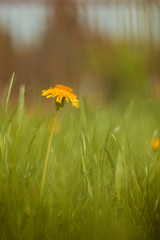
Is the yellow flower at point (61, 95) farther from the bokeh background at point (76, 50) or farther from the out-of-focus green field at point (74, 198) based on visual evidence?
the bokeh background at point (76, 50)

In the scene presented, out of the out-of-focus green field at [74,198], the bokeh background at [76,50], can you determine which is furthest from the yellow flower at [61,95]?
the bokeh background at [76,50]

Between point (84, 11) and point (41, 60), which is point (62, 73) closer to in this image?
point (41, 60)

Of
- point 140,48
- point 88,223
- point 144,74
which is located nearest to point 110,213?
point 88,223

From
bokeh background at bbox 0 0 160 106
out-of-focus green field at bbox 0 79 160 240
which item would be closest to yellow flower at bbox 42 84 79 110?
out-of-focus green field at bbox 0 79 160 240

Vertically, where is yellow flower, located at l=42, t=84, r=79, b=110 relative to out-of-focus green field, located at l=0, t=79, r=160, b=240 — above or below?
above

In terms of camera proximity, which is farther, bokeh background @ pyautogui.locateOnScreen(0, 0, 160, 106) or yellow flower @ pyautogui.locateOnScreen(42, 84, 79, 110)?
bokeh background @ pyautogui.locateOnScreen(0, 0, 160, 106)

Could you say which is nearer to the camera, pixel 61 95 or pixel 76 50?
pixel 61 95

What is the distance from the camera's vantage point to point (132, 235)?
0.42 metres

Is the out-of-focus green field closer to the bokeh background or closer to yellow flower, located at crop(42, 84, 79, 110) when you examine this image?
yellow flower, located at crop(42, 84, 79, 110)

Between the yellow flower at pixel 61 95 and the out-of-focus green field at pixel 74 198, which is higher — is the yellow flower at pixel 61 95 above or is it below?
above

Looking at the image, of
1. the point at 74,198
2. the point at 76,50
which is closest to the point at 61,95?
the point at 74,198

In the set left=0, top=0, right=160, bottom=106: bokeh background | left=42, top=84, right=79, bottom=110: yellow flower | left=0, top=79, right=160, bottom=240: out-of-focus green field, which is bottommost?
left=0, top=79, right=160, bottom=240: out-of-focus green field

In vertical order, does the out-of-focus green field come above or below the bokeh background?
below

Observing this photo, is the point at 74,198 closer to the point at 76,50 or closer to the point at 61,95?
the point at 61,95
